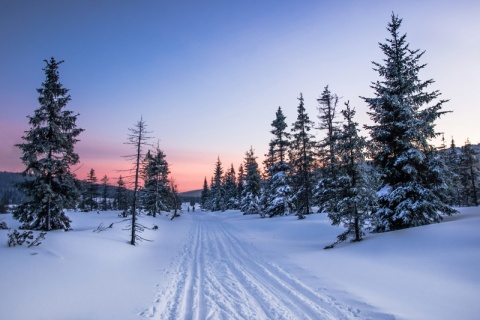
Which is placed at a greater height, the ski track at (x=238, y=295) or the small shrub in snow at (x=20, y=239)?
the small shrub in snow at (x=20, y=239)

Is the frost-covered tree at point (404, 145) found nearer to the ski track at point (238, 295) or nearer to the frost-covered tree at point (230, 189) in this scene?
the ski track at point (238, 295)

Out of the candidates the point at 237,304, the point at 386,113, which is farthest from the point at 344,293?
the point at 386,113

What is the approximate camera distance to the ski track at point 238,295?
663 centimetres

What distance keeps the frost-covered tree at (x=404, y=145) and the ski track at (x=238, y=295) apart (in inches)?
337

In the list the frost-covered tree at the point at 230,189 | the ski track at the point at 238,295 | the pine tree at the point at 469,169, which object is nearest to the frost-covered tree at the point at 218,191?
the frost-covered tree at the point at 230,189

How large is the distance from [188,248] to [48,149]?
11252mm

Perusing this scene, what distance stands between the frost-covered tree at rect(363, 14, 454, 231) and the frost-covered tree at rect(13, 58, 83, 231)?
20.4 metres

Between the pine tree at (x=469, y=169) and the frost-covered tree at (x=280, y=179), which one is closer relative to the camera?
the frost-covered tree at (x=280, y=179)

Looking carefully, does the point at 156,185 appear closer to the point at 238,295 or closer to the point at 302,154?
the point at 302,154

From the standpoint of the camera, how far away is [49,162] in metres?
16.9

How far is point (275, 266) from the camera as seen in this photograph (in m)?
11.5

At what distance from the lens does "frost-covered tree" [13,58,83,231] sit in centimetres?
1683

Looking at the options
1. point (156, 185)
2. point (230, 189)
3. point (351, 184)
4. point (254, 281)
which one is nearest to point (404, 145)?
point (351, 184)

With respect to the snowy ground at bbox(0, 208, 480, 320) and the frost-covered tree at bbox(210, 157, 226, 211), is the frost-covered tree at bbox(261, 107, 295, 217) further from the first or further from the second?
the frost-covered tree at bbox(210, 157, 226, 211)
